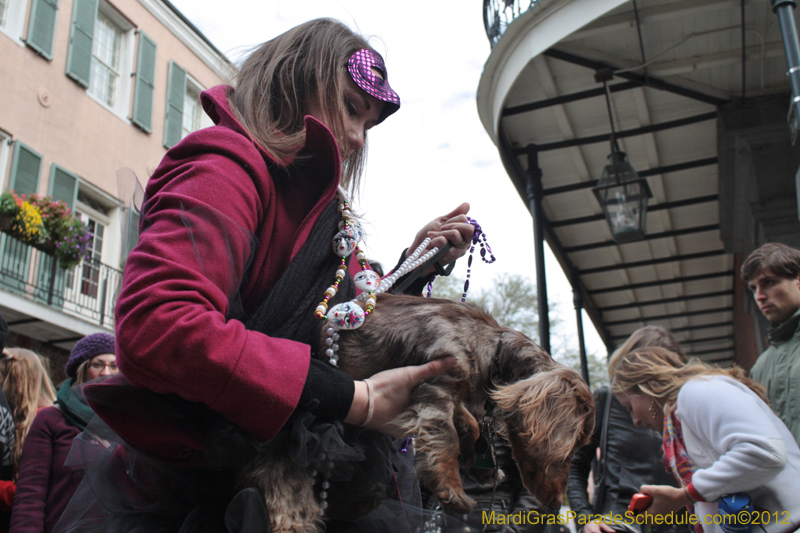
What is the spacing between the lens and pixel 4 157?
10.7 metres

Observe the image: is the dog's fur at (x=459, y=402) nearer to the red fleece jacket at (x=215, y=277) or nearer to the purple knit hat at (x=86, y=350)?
the red fleece jacket at (x=215, y=277)

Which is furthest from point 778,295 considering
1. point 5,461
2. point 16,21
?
point 16,21

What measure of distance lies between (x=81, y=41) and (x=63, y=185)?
3.02 meters

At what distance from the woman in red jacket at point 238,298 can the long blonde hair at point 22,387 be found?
282 cm

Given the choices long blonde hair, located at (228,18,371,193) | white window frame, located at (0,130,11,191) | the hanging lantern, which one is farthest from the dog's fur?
white window frame, located at (0,130,11,191)

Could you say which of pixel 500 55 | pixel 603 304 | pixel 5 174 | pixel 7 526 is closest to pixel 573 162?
pixel 500 55

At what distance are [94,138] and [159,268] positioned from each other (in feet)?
43.1

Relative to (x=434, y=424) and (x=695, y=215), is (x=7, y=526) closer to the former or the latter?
(x=434, y=424)

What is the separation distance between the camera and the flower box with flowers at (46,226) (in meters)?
10.1

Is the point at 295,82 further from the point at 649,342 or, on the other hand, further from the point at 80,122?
the point at 80,122

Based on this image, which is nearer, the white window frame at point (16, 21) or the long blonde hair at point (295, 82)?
the long blonde hair at point (295, 82)

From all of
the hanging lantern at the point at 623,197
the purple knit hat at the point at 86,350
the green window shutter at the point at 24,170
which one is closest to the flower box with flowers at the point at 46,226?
the green window shutter at the point at 24,170

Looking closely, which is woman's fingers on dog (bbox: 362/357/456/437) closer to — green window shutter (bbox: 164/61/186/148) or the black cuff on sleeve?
the black cuff on sleeve

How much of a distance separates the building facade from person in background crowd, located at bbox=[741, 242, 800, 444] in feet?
28.8
